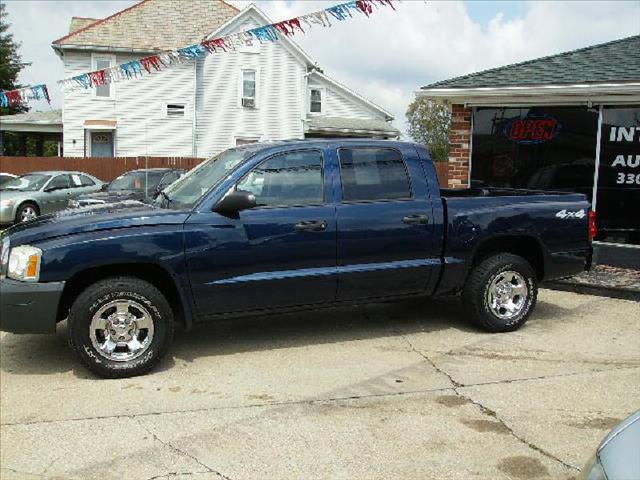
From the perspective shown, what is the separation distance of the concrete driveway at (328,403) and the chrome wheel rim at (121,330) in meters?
0.22

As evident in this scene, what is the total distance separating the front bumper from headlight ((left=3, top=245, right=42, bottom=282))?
5 cm

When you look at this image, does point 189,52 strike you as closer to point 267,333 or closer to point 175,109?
point 267,333

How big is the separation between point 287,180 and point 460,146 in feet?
18.5

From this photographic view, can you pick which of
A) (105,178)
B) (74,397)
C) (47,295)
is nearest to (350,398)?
(74,397)

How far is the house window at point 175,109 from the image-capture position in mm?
28500

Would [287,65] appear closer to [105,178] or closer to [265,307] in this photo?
[105,178]

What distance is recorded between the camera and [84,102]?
2777cm

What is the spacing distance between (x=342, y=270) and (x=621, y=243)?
5829mm

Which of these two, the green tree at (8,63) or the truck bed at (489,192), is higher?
the green tree at (8,63)

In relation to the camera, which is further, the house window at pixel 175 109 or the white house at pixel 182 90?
the house window at pixel 175 109

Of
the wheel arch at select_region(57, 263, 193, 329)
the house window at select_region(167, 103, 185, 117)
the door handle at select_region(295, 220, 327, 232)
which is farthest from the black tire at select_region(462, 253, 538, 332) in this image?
the house window at select_region(167, 103, 185, 117)

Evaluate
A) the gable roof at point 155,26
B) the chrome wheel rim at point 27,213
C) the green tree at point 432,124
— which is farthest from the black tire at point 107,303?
the green tree at point 432,124

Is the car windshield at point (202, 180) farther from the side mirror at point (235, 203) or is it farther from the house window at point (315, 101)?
the house window at point (315, 101)

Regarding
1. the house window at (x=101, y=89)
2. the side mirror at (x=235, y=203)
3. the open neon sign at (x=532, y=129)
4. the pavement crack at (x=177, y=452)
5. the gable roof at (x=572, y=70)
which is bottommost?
the pavement crack at (x=177, y=452)
